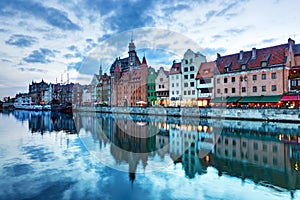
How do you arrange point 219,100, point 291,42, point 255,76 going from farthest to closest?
point 219,100
point 255,76
point 291,42

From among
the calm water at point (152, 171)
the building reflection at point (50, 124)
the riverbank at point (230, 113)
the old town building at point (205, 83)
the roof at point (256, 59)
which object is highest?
the roof at point (256, 59)

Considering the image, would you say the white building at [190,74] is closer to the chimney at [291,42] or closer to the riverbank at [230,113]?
the riverbank at [230,113]

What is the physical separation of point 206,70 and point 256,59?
1203 cm

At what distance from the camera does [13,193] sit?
9445 mm

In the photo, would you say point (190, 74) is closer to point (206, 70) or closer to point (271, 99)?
point (206, 70)

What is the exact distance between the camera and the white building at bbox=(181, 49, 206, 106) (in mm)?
58094

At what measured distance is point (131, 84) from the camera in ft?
271

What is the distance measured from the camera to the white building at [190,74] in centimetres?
5809

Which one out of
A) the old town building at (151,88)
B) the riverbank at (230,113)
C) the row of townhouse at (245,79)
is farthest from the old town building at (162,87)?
the riverbank at (230,113)

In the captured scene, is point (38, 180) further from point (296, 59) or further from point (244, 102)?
point (296, 59)

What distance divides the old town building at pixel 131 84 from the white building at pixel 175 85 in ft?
34.5

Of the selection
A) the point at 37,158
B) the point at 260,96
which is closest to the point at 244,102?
the point at 260,96

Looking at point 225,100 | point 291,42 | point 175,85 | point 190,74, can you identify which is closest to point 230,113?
point 225,100

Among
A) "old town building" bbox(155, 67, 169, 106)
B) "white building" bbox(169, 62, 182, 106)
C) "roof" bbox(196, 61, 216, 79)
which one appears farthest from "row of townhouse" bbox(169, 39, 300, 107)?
"old town building" bbox(155, 67, 169, 106)
